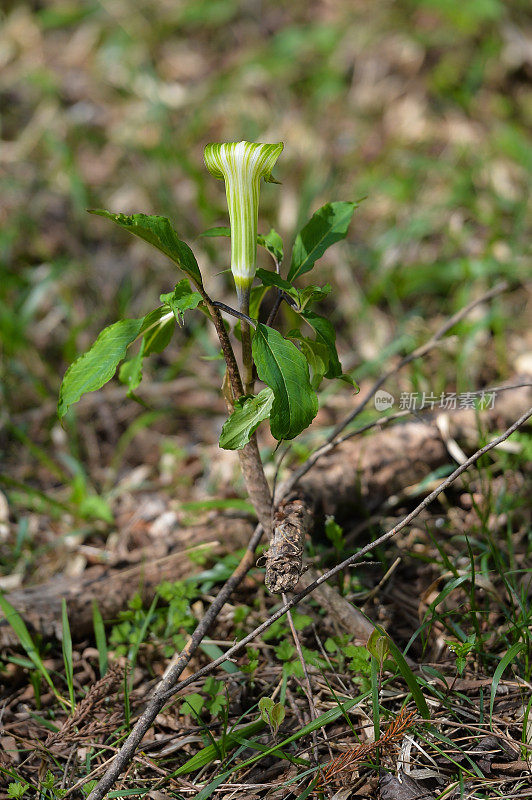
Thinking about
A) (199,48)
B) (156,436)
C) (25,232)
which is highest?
(199,48)

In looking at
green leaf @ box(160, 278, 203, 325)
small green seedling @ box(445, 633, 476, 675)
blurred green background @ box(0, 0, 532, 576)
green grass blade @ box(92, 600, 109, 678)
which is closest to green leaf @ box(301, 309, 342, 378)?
green leaf @ box(160, 278, 203, 325)

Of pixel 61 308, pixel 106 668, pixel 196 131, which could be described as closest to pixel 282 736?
pixel 106 668

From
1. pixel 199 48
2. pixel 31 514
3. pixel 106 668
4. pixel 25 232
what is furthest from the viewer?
pixel 199 48

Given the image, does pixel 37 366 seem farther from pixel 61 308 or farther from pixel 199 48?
pixel 199 48

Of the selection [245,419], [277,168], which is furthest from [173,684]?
[277,168]

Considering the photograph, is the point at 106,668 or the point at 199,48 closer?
the point at 106,668

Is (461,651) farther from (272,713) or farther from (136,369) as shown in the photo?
(136,369)

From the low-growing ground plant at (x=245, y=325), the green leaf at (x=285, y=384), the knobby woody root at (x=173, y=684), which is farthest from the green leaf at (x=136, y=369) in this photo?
the knobby woody root at (x=173, y=684)
